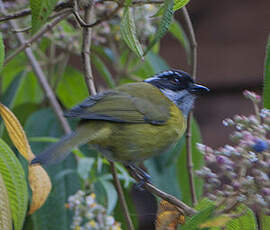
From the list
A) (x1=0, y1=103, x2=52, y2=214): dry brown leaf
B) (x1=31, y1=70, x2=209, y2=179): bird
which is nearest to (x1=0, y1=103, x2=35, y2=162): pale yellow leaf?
(x1=0, y1=103, x2=52, y2=214): dry brown leaf

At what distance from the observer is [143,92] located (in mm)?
2238

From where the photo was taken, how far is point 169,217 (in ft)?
4.49

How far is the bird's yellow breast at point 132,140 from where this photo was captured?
1.92 metres

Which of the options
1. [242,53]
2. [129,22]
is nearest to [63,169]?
[129,22]

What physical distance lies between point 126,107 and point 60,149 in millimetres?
527

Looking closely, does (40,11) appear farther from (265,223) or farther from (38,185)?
(265,223)

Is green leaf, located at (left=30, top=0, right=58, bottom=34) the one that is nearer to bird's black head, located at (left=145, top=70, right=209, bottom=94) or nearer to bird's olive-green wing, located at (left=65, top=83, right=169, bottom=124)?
bird's olive-green wing, located at (left=65, top=83, right=169, bottom=124)

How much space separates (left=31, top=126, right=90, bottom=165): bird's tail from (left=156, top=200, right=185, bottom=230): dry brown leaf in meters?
0.32

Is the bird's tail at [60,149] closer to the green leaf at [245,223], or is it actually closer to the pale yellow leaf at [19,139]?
the pale yellow leaf at [19,139]

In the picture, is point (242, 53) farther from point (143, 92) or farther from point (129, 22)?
point (129, 22)

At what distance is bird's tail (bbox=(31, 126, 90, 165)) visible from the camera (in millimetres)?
1448

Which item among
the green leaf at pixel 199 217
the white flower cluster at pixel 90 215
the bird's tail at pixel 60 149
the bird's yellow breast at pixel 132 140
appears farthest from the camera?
the bird's yellow breast at pixel 132 140

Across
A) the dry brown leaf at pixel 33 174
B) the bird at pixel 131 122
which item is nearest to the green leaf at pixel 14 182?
the dry brown leaf at pixel 33 174

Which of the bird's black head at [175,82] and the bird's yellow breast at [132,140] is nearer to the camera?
the bird's yellow breast at [132,140]
